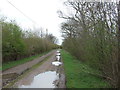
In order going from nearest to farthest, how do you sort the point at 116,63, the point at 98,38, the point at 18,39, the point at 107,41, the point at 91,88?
the point at 116,63 → the point at 107,41 → the point at 98,38 → the point at 91,88 → the point at 18,39

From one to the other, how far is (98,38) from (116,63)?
4.42 ft

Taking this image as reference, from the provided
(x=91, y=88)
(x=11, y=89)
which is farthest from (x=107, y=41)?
(x=11, y=89)

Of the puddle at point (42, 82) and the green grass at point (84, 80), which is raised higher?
the green grass at point (84, 80)

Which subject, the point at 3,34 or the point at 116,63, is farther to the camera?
the point at 3,34

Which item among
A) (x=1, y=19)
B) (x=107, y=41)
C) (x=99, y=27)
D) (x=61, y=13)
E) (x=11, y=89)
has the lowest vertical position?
(x=11, y=89)

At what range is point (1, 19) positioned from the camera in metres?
20.7

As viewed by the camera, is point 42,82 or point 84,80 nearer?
point 84,80

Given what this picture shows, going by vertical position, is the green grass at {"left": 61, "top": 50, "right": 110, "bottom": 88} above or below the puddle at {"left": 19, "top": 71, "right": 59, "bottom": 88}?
above

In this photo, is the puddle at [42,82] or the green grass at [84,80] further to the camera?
the puddle at [42,82]

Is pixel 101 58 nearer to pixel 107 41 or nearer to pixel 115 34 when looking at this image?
pixel 107 41

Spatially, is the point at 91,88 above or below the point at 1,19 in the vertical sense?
below

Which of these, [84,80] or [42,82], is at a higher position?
[84,80]

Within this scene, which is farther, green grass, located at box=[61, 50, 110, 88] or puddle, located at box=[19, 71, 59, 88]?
puddle, located at box=[19, 71, 59, 88]

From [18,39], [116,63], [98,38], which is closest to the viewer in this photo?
[116,63]
